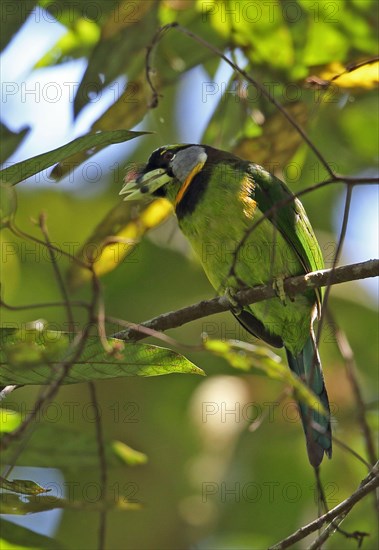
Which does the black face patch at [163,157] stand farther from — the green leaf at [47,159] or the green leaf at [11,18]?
the green leaf at [47,159]

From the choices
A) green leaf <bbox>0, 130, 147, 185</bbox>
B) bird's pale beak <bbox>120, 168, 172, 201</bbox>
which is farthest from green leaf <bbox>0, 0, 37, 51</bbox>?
green leaf <bbox>0, 130, 147, 185</bbox>

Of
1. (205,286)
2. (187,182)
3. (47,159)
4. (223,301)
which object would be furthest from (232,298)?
(205,286)

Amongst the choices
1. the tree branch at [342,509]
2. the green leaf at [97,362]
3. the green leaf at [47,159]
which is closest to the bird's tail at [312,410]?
the tree branch at [342,509]

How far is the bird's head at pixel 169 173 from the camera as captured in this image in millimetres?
3273

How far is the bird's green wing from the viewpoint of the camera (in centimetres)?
313

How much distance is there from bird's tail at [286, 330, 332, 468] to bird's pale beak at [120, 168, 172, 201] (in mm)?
841

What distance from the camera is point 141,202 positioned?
325cm

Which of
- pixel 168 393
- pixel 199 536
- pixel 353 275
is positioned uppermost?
pixel 353 275

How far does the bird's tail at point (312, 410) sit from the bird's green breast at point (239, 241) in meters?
0.10

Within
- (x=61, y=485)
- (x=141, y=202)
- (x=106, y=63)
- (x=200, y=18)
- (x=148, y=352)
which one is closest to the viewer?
(x=148, y=352)

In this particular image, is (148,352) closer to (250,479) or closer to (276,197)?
(276,197)

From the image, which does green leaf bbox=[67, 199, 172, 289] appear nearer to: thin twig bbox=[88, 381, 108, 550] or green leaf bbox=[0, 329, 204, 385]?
→ thin twig bbox=[88, 381, 108, 550]

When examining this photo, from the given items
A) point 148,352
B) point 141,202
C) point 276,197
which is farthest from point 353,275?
point 141,202

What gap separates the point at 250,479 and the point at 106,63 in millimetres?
2026
